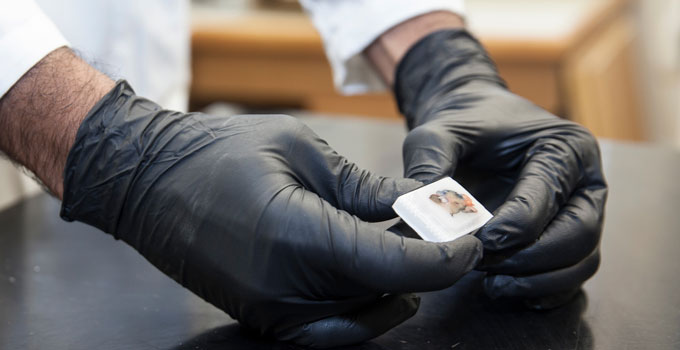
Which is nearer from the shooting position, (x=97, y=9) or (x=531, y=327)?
(x=531, y=327)

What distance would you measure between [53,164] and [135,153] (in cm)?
10

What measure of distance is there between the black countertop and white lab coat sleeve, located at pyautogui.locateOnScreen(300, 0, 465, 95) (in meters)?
0.42

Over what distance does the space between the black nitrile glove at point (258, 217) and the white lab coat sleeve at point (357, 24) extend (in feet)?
1.45

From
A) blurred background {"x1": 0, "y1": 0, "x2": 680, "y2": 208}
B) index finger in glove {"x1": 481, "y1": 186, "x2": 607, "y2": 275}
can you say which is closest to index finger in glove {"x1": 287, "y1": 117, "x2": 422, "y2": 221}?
index finger in glove {"x1": 481, "y1": 186, "x2": 607, "y2": 275}

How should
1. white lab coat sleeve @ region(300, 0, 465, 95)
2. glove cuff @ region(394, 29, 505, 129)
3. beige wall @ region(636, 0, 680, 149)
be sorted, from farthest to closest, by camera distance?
beige wall @ region(636, 0, 680, 149) < white lab coat sleeve @ region(300, 0, 465, 95) < glove cuff @ region(394, 29, 505, 129)

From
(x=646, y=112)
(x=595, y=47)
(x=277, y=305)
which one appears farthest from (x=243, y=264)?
(x=646, y=112)

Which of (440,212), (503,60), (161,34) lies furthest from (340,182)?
(503,60)

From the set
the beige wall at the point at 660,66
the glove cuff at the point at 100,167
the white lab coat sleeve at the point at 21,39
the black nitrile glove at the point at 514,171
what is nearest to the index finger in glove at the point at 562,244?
the black nitrile glove at the point at 514,171

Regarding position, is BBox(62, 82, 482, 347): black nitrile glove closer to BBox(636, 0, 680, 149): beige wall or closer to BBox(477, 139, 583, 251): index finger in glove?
BBox(477, 139, 583, 251): index finger in glove

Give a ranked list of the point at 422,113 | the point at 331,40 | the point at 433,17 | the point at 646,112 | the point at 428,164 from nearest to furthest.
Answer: the point at 428,164
the point at 422,113
the point at 433,17
the point at 331,40
the point at 646,112

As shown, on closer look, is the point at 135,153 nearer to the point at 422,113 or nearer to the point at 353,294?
the point at 353,294

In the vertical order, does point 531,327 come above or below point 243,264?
below

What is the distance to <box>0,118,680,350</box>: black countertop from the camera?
1.93 feet

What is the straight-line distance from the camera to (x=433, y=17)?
98 centimetres
